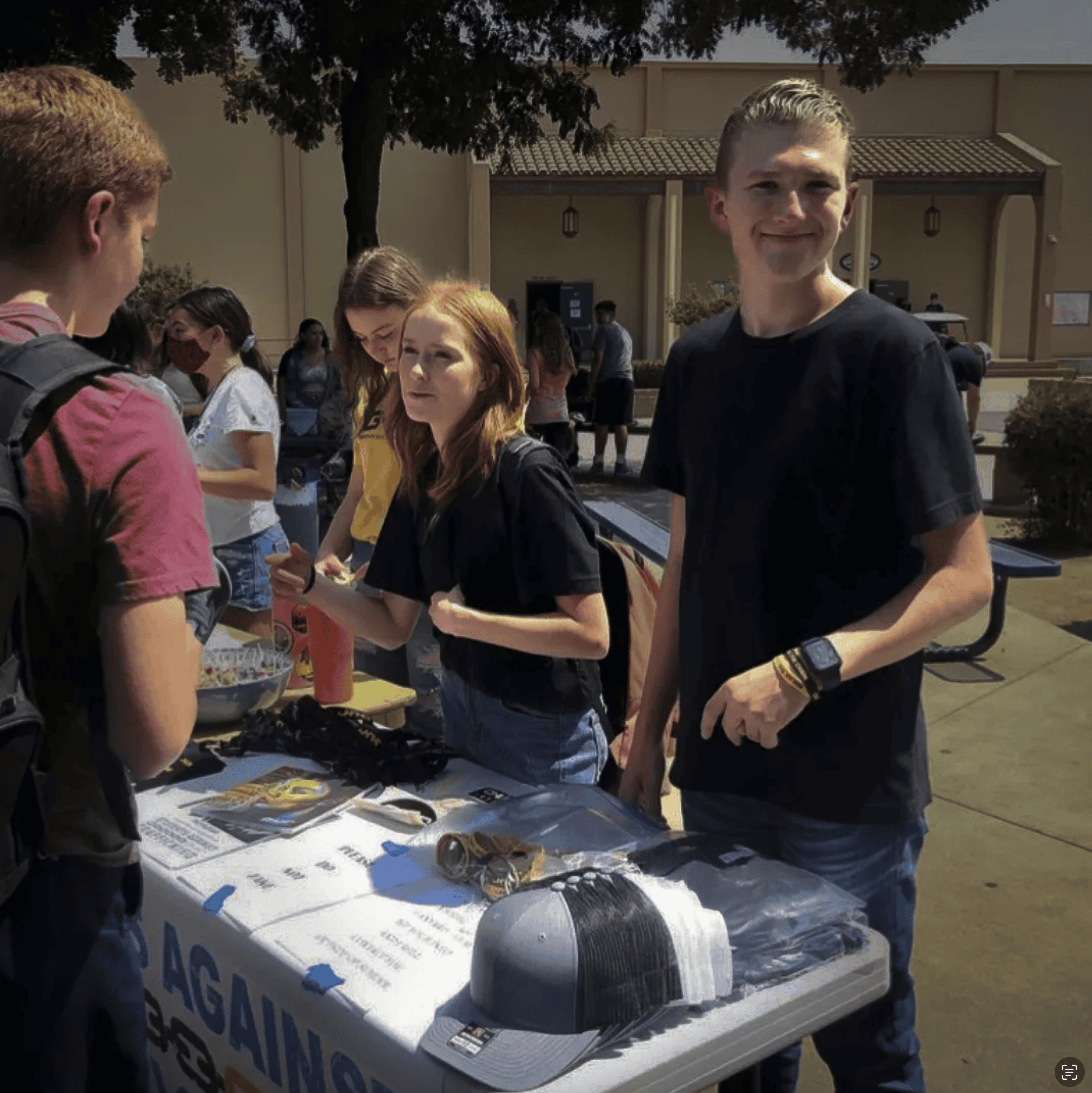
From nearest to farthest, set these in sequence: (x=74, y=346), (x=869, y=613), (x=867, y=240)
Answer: (x=74, y=346) → (x=869, y=613) → (x=867, y=240)

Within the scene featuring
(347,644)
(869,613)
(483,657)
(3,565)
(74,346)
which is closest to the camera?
(3,565)

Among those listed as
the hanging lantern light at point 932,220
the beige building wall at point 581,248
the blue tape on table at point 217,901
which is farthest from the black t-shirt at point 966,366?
the hanging lantern light at point 932,220

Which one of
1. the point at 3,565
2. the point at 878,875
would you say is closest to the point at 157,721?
the point at 3,565

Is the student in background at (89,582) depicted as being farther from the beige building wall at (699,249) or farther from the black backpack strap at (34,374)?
the beige building wall at (699,249)

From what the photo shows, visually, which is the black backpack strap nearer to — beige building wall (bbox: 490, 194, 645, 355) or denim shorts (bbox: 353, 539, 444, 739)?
denim shorts (bbox: 353, 539, 444, 739)

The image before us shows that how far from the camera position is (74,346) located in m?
1.18

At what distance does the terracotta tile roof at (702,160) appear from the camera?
24141mm

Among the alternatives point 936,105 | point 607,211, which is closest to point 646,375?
point 607,211

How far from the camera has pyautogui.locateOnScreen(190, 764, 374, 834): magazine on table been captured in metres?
1.85

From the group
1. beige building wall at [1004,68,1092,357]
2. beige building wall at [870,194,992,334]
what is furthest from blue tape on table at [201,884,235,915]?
beige building wall at [1004,68,1092,357]

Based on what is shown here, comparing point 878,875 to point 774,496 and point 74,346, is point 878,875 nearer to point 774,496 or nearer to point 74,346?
point 774,496

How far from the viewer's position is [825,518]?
5.61 ft

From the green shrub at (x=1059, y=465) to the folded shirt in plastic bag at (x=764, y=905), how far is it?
7.35m

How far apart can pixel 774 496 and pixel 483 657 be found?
2.25ft
